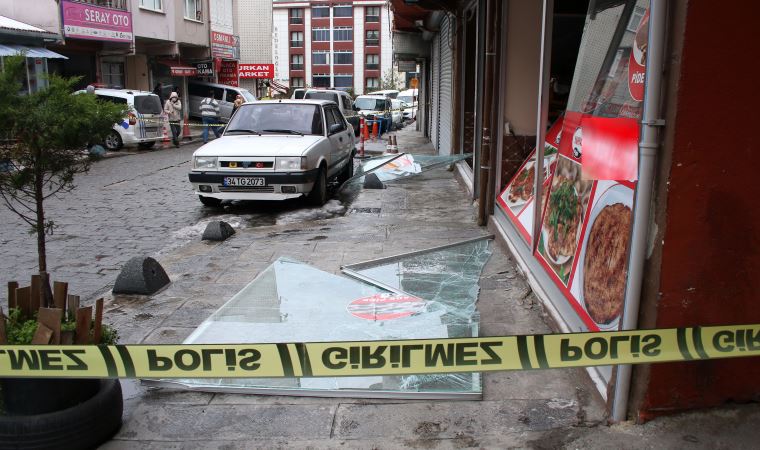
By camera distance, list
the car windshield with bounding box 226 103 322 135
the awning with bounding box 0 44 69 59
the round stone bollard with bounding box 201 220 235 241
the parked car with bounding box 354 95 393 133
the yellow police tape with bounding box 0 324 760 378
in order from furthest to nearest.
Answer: the parked car with bounding box 354 95 393 133 < the awning with bounding box 0 44 69 59 < the car windshield with bounding box 226 103 322 135 < the round stone bollard with bounding box 201 220 235 241 < the yellow police tape with bounding box 0 324 760 378

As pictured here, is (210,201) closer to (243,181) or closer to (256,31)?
(243,181)

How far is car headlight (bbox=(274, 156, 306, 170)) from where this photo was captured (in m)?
9.74

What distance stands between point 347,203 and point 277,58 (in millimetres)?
87668

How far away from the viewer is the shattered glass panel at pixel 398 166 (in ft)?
43.6

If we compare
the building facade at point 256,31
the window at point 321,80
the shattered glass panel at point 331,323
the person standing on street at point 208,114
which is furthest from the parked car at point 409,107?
the window at point 321,80

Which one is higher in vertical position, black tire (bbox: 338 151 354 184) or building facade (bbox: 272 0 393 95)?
building facade (bbox: 272 0 393 95)

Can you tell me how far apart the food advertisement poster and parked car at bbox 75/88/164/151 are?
47.2ft

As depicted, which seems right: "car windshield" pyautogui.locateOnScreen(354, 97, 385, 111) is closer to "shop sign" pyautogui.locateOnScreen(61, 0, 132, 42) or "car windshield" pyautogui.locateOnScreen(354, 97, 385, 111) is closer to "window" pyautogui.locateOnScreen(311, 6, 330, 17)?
"shop sign" pyautogui.locateOnScreen(61, 0, 132, 42)

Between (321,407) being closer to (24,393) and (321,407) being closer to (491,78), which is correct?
(24,393)

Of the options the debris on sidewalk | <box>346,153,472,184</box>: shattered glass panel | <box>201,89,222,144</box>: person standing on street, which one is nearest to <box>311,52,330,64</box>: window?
<box>201,89,222,144</box>: person standing on street

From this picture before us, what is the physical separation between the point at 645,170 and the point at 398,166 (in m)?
10.8

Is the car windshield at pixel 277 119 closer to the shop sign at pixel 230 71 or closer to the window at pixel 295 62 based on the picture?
the shop sign at pixel 230 71

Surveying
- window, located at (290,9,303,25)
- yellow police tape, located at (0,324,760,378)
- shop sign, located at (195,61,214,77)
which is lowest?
yellow police tape, located at (0,324,760,378)

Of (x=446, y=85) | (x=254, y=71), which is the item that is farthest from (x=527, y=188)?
(x=254, y=71)
